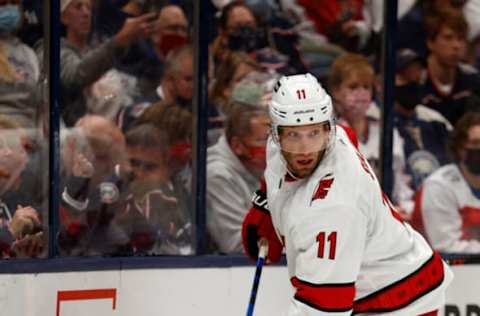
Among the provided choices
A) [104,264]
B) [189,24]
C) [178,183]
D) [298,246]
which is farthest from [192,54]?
[298,246]

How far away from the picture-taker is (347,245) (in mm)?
3625

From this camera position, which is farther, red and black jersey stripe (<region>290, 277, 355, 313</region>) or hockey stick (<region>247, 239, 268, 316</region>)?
hockey stick (<region>247, 239, 268, 316</region>)

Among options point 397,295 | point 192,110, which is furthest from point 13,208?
point 397,295

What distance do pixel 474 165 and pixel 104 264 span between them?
69.6 inches

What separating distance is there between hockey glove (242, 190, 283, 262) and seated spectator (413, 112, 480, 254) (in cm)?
154

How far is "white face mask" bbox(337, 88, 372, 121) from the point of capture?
5523mm

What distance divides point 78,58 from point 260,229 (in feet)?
3.66

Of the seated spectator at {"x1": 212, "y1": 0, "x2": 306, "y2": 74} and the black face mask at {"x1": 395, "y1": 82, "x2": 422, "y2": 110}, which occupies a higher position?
the seated spectator at {"x1": 212, "y1": 0, "x2": 306, "y2": 74}

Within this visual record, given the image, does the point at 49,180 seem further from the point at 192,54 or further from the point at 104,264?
the point at 192,54

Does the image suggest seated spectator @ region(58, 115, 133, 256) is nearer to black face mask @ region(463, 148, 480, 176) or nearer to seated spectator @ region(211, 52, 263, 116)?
seated spectator @ region(211, 52, 263, 116)

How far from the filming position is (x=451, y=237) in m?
5.70

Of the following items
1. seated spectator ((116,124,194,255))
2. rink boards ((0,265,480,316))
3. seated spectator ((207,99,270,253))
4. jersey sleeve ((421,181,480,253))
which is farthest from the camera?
jersey sleeve ((421,181,480,253))

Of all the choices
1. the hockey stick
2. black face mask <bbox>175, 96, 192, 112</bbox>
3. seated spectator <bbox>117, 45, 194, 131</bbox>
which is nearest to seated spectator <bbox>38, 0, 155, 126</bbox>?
seated spectator <bbox>117, 45, 194, 131</bbox>

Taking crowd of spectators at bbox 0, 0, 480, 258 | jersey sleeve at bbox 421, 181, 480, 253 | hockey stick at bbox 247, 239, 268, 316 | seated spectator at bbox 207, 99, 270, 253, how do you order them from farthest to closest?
jersey sleeve at bbox 421, 181, 480, 253, seated spectator at bbox 207, 99, 270, 253, crowd of spectators at bbox 0, 0, 480, 258, hockey stick at bbox 247, 239, 268, 316
